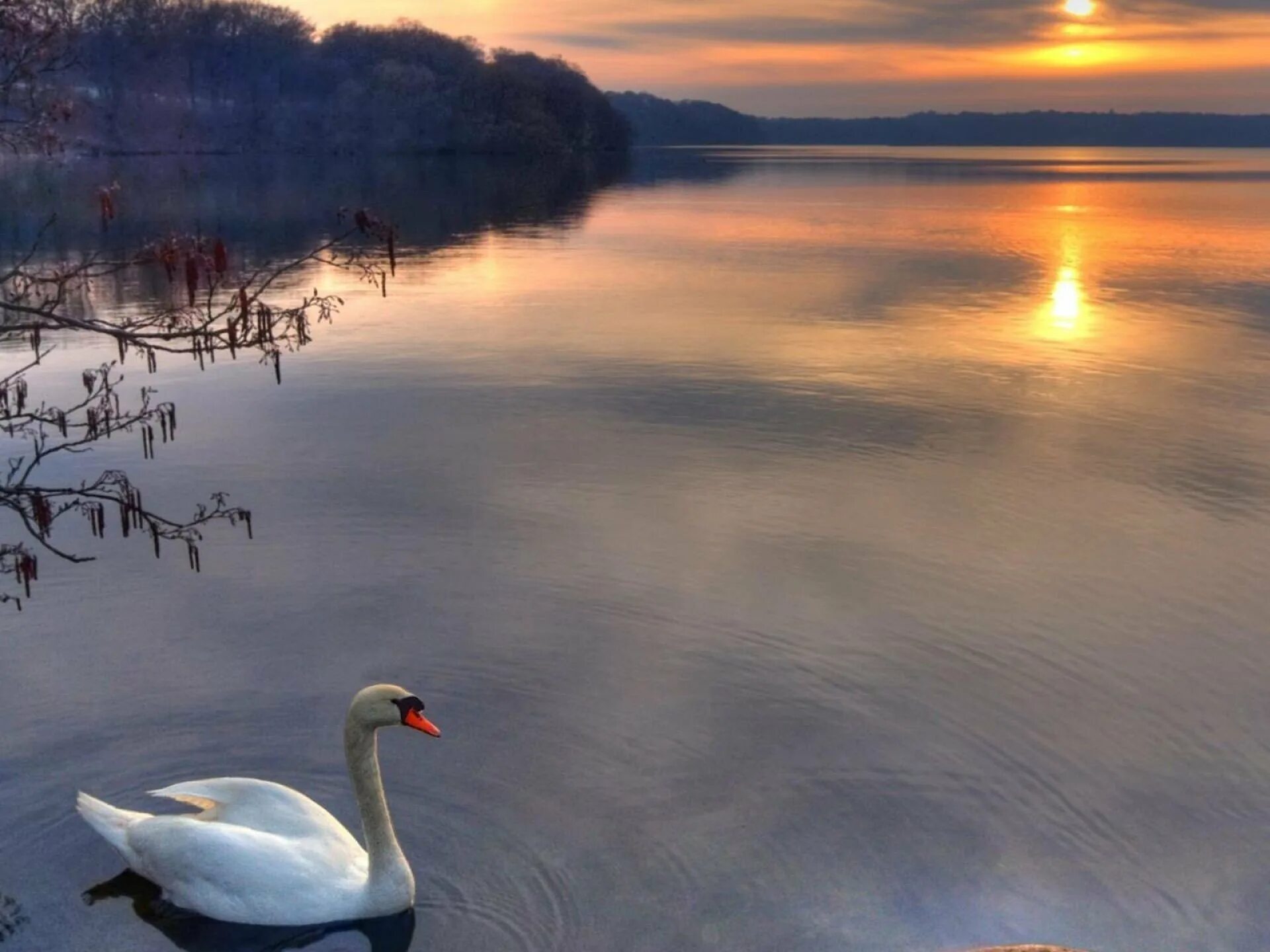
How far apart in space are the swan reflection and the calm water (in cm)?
4

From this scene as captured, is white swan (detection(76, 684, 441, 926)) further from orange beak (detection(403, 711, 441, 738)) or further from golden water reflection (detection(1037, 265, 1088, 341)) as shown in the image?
golden water reflection (detection(1037, 265, 1088, 341))

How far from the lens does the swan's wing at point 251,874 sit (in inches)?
288

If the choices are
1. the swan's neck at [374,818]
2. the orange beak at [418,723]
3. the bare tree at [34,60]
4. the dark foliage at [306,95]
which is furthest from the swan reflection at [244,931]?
the dark foliage at [306,95]

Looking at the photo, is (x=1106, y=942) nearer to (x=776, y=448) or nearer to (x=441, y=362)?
(x=776, y=448)

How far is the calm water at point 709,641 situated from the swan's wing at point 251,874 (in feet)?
0.63

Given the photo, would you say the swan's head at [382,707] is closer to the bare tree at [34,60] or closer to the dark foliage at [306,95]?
the bare tree at [34,60]

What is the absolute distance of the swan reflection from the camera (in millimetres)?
7328

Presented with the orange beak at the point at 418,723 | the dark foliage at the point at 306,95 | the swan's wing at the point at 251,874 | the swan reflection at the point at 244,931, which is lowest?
the swan reflection at the point at 244,931

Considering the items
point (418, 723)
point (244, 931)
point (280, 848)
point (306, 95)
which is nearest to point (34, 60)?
point (418, 723)

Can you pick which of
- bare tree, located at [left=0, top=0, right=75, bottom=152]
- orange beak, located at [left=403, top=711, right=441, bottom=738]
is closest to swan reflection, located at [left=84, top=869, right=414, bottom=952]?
orange beak, located at [left=403, top=711, right=441, bottom=738]

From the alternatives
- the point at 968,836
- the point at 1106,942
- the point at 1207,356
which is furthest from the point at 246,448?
the point at 1207,356

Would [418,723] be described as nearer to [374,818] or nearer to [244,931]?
[374,818]

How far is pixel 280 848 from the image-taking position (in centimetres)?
739

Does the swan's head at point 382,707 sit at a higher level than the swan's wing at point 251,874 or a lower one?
higher
